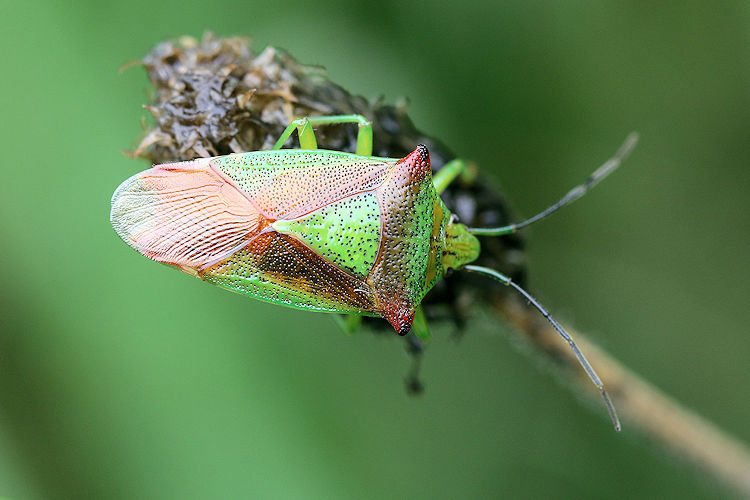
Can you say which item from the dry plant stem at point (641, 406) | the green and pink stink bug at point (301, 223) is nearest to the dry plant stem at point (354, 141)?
the dry plant stem at point (641, 406)

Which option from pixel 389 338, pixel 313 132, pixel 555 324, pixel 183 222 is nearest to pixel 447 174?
pixel 313 132

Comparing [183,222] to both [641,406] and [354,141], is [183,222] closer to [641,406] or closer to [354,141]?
[354,141]

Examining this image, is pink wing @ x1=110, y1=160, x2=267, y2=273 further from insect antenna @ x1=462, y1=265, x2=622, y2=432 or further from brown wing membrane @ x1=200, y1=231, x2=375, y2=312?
insect antenna @ x1=462, y1=265, x2=622, y2=432

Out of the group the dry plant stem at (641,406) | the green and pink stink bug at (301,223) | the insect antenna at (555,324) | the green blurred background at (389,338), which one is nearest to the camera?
the green and pink stink bug at (301,223)

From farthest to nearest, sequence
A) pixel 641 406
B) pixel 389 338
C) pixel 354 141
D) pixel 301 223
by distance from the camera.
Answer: pixel 389 338 → pixel 641 406 → pixel 354 141 → pixel 301 223

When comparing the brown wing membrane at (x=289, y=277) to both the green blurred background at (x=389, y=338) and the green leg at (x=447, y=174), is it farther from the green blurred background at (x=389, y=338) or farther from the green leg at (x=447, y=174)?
the green blurred background at (x=389, y=338)
